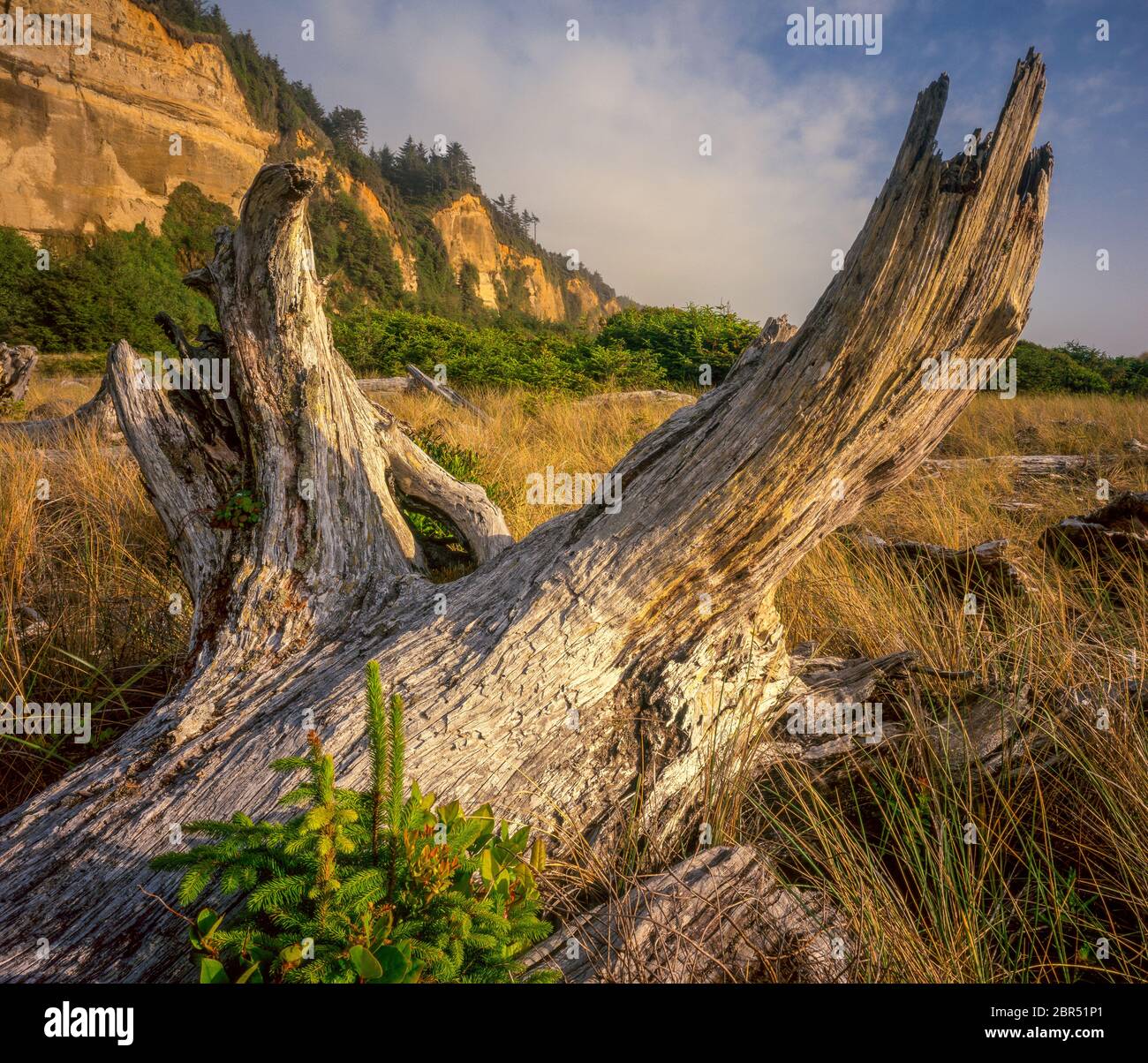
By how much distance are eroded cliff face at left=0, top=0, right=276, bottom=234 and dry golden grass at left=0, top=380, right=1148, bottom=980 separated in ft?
130

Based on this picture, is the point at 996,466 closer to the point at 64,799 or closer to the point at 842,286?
the point at 842,286

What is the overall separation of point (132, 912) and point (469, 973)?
979 mm

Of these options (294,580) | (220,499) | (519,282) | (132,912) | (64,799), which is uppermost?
(519,282)

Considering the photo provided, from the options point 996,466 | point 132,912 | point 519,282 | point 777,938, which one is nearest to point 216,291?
point 132,912

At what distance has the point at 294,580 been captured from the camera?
8.60ft

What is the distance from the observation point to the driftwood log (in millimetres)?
1772

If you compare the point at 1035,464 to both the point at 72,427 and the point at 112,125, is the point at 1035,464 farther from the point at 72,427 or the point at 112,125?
the point at 112,125

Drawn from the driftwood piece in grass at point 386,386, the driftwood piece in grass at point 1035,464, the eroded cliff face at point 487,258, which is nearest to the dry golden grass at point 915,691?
the driftwood piece in grass at point 1035,464

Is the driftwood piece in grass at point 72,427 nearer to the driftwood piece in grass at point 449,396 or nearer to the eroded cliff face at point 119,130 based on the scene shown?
the driftwood piece in grass at point 449,396

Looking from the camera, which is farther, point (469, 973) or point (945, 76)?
point (945, 76)

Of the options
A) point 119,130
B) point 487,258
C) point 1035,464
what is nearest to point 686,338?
point 1035,464

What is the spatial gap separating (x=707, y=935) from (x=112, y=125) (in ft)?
159

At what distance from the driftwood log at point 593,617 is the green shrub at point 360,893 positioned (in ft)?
1.78

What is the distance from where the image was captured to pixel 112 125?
34.9 metres
